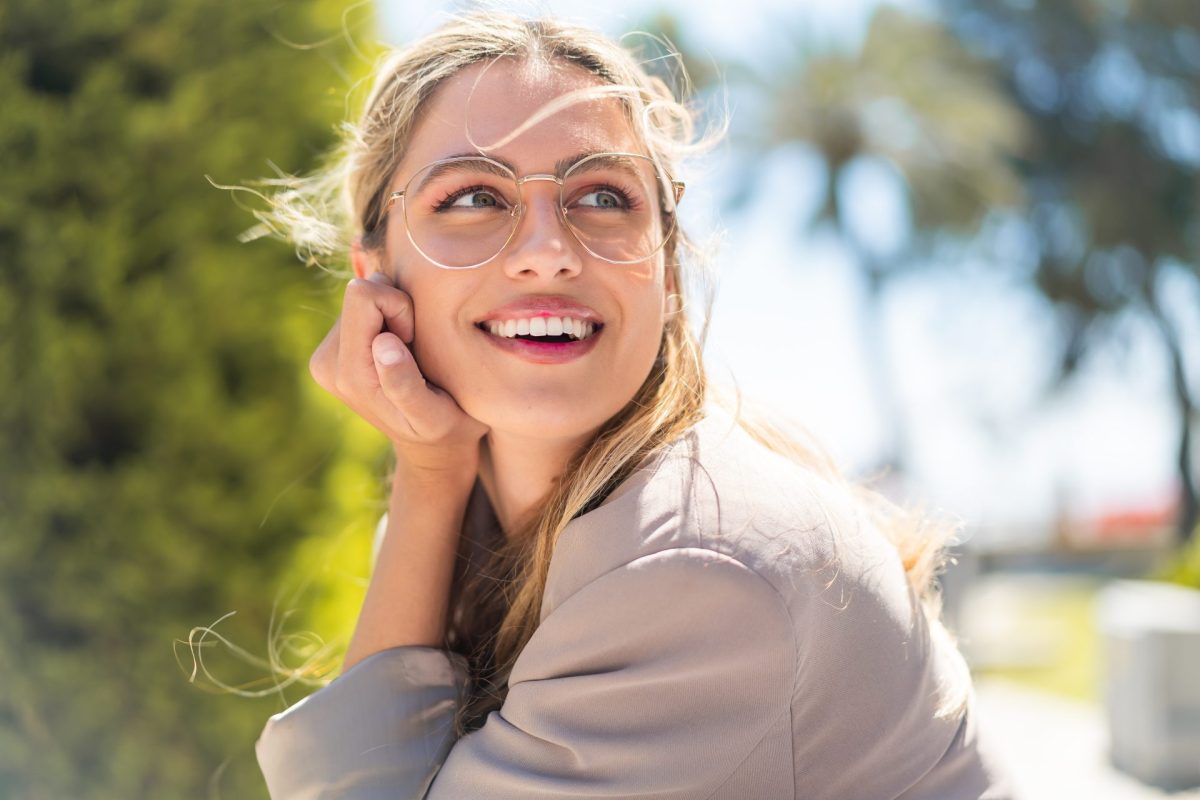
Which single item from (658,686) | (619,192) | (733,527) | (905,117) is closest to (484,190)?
(619,192)

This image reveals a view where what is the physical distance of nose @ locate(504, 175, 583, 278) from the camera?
1.96 metres

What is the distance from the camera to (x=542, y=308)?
199 centimetres

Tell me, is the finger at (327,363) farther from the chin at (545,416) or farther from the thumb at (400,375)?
the chin at (545,416)

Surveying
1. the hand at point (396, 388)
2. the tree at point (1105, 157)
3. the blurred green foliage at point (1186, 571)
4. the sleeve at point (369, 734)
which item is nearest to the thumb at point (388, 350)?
the hand at point (396, 388)

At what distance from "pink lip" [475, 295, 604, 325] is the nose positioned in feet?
0.14

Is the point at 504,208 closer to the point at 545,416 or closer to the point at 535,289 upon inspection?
the point at 535,289

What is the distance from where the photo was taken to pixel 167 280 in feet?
13.1

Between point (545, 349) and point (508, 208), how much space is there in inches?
10.8

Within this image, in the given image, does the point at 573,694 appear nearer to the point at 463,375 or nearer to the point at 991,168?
the point at 463,375

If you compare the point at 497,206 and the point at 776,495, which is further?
the point at 497,206

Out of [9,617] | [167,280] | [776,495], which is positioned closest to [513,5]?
[776,495]

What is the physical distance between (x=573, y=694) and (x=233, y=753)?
107 inches

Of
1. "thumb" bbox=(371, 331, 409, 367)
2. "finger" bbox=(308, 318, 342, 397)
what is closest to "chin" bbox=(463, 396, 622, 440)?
"thumb" bbox=(371, 331, 409, 367)

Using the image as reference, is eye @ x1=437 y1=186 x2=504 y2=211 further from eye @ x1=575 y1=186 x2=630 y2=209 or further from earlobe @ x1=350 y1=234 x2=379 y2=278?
earlobe @ x1=350 y1=234 x2=379 y2=278
